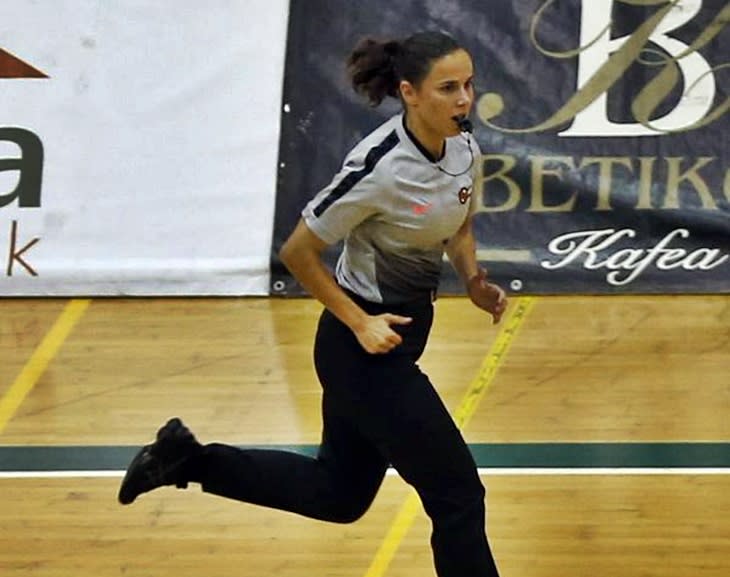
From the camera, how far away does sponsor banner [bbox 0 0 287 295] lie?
24.7ft

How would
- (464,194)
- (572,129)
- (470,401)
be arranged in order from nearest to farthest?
(464,194) < (470,401) < (572,129)

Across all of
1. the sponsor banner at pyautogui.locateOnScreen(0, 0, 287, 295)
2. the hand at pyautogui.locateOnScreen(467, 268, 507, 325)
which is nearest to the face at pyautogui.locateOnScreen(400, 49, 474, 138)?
the hand at pyautogui.locateOnScreen(467, 268, 507, 325)

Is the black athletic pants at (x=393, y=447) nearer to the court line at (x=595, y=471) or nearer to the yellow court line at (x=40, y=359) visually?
the court line at (x=595, y=471)

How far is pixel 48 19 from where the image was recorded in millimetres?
7699

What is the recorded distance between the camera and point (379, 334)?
3881mm

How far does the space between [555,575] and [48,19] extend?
419cm

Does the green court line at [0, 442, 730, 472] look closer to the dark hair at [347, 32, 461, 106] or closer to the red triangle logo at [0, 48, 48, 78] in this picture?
the dark hair at [347, 32, 461, 106]

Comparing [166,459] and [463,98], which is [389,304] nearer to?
[463,98]

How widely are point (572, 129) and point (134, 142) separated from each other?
2102 millimetres

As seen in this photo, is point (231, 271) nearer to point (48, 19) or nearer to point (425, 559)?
point (48, 19)

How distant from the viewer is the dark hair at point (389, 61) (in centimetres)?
395

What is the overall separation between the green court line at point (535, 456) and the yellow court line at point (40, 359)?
377 millimetres

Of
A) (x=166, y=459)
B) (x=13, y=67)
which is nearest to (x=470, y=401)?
(x=166, y=459)

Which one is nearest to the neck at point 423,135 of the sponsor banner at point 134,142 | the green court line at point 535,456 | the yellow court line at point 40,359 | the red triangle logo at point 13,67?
the green court line at point 535,456
